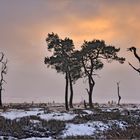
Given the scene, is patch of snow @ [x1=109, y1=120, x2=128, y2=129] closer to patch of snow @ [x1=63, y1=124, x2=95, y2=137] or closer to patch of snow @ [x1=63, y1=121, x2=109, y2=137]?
patch of snow @ [x1=63, y1=121, x2=109, y2=137]

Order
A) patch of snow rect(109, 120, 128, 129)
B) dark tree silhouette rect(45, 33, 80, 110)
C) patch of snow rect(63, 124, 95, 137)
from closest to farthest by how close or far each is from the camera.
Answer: patch of snow rect(63, 124, 95, 137)
patch of snow rect(109, 120, 128, 129)
dark tree silhouette rect(45, 33, 80, 110)

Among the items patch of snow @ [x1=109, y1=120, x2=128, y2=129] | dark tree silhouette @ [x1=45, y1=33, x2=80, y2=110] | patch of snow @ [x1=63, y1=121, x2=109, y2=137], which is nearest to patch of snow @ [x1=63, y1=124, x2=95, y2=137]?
patch of snow @ [x1=63, y1=121, x2=109, y2=137]

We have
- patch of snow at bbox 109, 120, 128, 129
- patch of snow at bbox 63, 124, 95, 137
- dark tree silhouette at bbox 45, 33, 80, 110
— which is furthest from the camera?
dark tree silhouette at bbox 45, 33, 80, 110

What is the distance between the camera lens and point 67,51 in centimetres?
7262

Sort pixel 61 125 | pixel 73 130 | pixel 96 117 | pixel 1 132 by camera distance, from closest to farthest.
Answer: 1. pixel 1 132
2. pixel 73 130
3. pixel 61 125
4. pixel 96 117

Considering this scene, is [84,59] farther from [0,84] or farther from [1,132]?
[1,132]

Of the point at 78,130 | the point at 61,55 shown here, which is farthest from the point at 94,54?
the point at 78,130

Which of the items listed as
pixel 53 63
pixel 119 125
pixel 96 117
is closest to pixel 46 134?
pixel 119 125

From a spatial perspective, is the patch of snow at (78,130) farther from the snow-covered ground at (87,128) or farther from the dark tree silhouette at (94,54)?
the dark tree silhouette at (94,54)

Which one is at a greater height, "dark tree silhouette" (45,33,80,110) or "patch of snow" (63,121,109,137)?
"dark tree silhouette" (45,33,80,110)

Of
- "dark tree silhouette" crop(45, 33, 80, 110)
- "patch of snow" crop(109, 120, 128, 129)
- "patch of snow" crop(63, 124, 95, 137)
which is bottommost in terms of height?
"patch of snow" crop(63, 124, 95, 137)

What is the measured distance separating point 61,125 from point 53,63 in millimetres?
Result: 36572

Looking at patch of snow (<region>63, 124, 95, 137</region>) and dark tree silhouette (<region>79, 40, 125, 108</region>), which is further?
dark tree silhouette (<region>79, 40, 125, 108</region>)

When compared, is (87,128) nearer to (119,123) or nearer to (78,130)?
(78,130)
